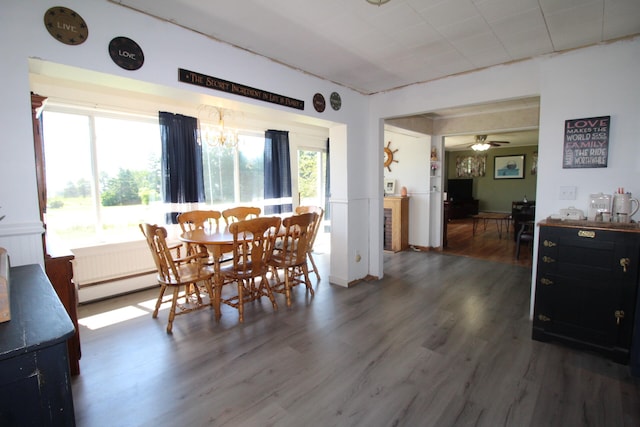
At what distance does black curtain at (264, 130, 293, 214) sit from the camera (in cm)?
507

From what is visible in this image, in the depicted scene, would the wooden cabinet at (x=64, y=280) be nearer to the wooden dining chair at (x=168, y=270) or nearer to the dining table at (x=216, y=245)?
the wooden dining chair at (x=168, y=270)

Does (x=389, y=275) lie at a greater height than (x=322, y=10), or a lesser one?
lesser

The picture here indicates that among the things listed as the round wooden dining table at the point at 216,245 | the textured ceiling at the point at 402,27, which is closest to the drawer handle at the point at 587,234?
the textured ceiling at the point at 402,27

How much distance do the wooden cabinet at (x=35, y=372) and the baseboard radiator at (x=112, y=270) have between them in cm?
284

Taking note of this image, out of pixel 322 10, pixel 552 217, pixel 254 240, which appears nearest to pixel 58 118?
pixel 254 240

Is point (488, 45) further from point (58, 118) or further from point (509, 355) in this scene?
point (58, 118)

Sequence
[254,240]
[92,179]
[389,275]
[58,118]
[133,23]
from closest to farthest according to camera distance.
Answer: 1. [133,23]
2. [254,240]
3. [58,118]
4. [92,179]
5. [389,275]

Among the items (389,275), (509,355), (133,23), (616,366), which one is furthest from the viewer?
(389,275)

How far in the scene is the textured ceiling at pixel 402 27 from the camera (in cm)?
199

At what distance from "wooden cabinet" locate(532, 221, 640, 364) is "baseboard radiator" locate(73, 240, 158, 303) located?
409cm

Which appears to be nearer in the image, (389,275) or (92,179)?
(92,179)

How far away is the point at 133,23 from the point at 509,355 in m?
3.48

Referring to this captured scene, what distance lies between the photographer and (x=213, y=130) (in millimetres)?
3703

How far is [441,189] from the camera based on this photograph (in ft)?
19.1
